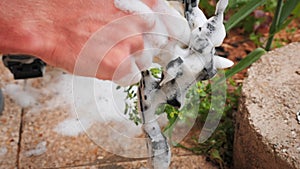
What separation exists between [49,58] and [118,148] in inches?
14.5

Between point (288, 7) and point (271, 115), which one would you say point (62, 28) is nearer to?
point (271, 115)

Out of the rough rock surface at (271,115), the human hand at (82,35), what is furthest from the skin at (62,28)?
the rough rock surface at (271,115)

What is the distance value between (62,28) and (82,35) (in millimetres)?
39

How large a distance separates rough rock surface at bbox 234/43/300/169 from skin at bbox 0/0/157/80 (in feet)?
1.83

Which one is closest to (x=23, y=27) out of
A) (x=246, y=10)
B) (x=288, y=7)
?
(x=246, y=10)

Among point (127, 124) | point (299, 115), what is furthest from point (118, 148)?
point (299, 115)

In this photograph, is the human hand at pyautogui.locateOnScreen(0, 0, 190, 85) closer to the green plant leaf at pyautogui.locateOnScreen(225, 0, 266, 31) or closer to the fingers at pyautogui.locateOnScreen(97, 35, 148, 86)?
the fingers at pyautogui.locateOnScreen(97, 35, 148, 86)

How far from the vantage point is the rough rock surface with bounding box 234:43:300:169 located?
49.2 inches

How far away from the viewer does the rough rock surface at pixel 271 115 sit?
1.25 m

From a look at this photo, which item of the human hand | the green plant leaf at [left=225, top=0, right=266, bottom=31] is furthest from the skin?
the green plant leaf at [left=225, top=0, right=266, bottom=31]

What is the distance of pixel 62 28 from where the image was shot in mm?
859

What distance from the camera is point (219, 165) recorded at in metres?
1.57

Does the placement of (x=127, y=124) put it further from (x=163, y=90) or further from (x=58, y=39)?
(x=58, y=39)

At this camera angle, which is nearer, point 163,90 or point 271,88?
point 163,90
